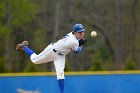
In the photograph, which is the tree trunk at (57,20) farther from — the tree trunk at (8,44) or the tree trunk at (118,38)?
the tree trunk at (118,38)

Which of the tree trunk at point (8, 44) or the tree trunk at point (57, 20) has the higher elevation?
the tree trunk at point (57, 20)

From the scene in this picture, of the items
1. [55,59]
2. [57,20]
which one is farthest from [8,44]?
[55,59]

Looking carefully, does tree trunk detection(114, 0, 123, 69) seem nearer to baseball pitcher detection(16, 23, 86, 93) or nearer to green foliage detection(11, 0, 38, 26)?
green foliage detection(11, 0, 38, 26)

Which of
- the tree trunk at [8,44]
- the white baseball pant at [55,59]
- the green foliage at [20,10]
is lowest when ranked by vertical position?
the white baseball pant at [55,59]

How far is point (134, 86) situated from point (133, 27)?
2061cm

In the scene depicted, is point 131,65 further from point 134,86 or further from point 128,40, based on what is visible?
point 128,40

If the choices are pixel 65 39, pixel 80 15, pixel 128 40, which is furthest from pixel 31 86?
pixel 128 40

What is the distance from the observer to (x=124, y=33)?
31.8 metres

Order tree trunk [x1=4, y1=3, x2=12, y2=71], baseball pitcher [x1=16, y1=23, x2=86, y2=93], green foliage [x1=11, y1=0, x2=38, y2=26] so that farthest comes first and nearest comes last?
1. tree trunk [x1=4, y1=3, x2=12, y2=71]
2. green foliage [x1=11, y1=0, x2=38, y2=26]
3. baseball pitcher [x1=16, y1=23, x2=86, y2=93]

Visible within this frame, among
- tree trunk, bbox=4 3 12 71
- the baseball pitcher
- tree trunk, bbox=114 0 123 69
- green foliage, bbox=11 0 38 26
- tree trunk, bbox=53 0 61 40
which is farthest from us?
tree trunk, bbox=114 0 123 69

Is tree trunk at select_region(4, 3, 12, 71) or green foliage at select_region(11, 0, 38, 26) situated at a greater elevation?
green foliage at select_region(11, 0, 38, 26)

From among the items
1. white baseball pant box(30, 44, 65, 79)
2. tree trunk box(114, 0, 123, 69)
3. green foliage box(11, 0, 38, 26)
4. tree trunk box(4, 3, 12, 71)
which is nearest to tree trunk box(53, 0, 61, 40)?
tree trunk box(4, 3, 12, 71)

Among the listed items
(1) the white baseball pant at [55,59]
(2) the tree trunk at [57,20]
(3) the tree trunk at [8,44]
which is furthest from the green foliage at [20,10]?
(1) the white baseball pant at [55,59]

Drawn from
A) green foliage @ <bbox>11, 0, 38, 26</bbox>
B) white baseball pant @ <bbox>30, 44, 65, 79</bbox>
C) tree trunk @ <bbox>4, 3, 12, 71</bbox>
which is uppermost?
green foliage @ <bbox>11, 0, 38, 26</bbox>
